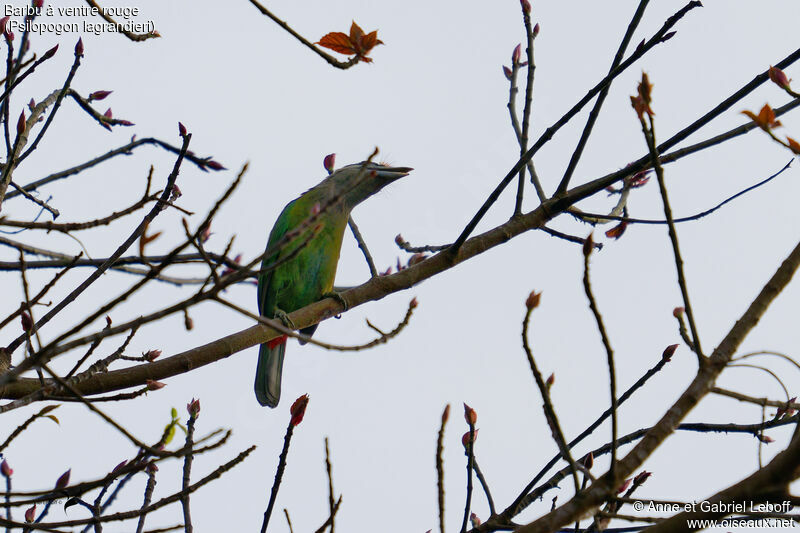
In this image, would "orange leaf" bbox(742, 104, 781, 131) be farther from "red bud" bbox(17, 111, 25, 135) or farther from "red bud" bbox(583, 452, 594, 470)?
"red bud" bbox(17, 111, 25, 135)

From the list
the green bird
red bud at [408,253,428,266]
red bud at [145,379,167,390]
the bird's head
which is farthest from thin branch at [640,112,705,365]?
the green bird

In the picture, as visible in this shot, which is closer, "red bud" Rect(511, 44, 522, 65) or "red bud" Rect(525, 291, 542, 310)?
"red bud" Rect(525, 291, 542, 310)

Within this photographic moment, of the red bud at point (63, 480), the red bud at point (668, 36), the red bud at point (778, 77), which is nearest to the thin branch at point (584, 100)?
the red bud at point (668, 36)

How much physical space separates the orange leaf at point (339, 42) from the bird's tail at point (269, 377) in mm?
3191

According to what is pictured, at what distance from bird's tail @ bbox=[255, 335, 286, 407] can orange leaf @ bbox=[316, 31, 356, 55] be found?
319 centimetres

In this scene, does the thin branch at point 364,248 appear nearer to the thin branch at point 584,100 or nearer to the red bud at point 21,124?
the thin branch at point 584,100

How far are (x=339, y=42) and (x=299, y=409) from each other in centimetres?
136

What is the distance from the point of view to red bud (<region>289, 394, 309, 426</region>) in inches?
100

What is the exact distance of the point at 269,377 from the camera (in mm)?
5691

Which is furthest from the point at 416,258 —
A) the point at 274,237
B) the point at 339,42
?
the point at 274,237

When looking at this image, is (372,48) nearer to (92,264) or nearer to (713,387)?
(713,387)

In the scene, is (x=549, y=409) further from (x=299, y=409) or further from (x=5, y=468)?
A: (x=5, y=468)

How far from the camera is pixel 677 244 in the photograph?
1.82 meters

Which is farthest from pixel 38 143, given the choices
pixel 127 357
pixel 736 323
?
pixel 736 323
